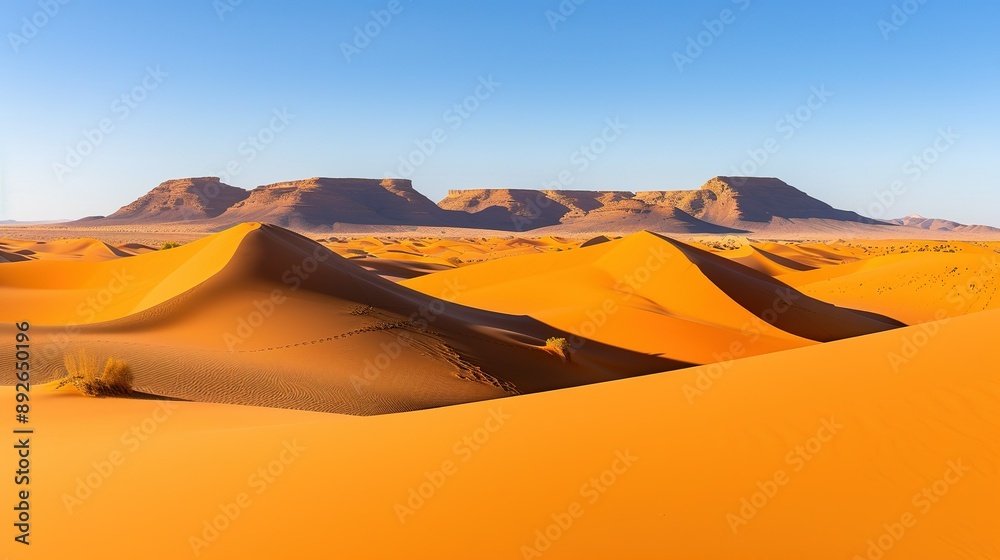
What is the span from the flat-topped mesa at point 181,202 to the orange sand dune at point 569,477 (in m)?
162

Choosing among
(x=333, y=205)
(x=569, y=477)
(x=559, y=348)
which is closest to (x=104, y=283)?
(x=559, y=348)

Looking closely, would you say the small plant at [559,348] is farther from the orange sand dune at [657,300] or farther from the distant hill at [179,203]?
the distant hill at [179,203]

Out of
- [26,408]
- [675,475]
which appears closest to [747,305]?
[675,475]

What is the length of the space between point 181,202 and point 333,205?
3914cm

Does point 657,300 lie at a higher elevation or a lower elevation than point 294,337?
higher

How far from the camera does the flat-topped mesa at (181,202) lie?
155 metres

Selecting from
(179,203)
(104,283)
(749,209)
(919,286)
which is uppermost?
(749,209)

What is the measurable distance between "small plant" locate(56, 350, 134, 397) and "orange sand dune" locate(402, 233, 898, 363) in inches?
595

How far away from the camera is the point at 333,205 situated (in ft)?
526

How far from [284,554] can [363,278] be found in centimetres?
1761

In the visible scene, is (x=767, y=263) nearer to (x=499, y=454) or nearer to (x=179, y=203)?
(x=499, y=454)

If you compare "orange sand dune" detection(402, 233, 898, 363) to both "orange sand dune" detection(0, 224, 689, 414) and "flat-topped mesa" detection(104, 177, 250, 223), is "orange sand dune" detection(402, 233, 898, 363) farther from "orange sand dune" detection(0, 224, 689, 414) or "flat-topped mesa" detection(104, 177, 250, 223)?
"flat-topped mesa" detection(104, 177, 250, 223)

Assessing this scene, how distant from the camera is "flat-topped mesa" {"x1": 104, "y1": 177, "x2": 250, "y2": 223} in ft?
508

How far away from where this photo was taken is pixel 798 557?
150 inches
